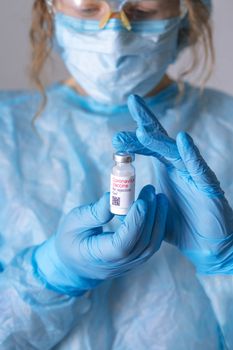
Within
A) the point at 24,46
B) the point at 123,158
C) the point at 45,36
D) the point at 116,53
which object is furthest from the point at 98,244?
the point at 24,46

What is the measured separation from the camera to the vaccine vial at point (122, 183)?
86 centimetres

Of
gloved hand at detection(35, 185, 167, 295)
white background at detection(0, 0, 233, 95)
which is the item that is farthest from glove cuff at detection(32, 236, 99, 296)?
white background at detection(0, 0, 233, 95)

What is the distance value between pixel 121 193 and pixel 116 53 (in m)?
0.35

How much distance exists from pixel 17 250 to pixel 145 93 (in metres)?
0.41

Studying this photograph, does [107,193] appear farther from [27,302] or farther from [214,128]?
[214,128]

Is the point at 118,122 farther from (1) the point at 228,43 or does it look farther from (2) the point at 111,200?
(1) the point at 228,43

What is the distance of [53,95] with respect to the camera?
1.26 metres

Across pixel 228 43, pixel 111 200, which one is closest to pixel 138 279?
pixel 111 200

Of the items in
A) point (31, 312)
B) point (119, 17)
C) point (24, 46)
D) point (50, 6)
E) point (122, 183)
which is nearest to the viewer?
point (122, 183)

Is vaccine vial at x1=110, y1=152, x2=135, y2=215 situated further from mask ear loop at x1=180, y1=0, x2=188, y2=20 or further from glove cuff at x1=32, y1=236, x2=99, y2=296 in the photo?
mask ear loop at x1=180, y1=0, x2=188, y2=20

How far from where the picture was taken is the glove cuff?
1000 mm

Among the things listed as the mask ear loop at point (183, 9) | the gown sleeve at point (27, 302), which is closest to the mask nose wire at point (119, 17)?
the mask ear loop at point (183, 9)

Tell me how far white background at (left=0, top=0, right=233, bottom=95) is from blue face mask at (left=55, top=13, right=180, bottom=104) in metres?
0.43

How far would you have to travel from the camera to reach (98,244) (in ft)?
3.01
